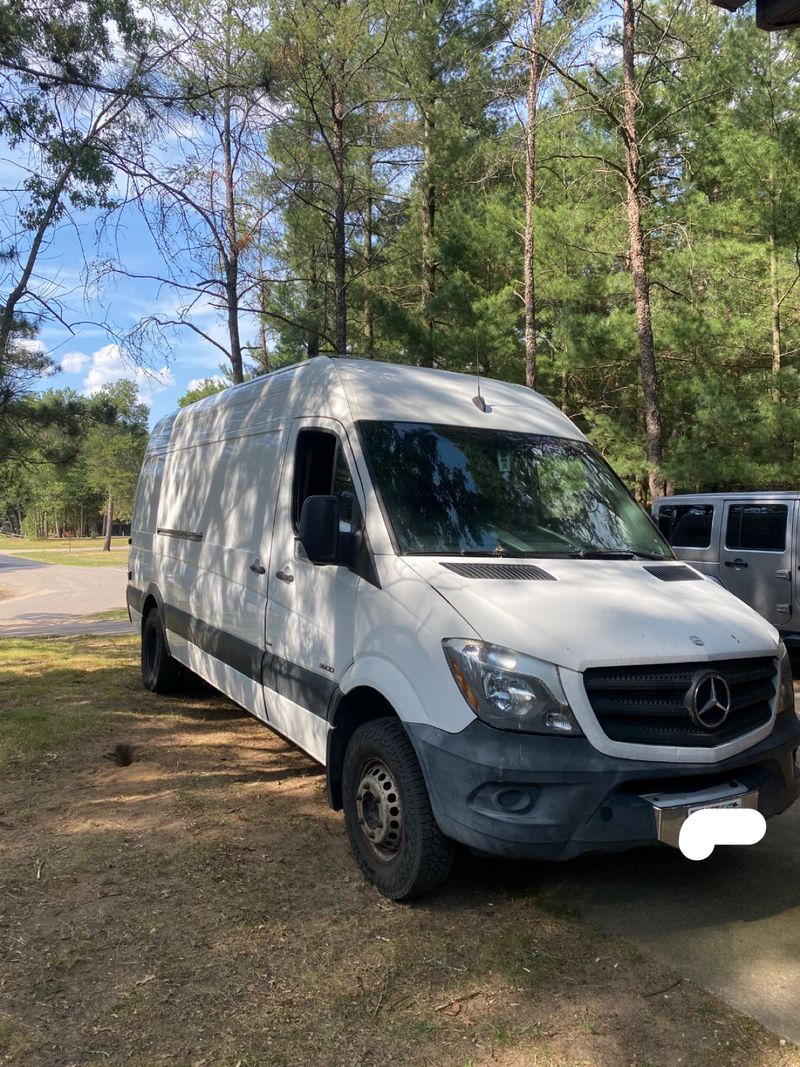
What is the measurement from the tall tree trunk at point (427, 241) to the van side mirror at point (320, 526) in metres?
14.8

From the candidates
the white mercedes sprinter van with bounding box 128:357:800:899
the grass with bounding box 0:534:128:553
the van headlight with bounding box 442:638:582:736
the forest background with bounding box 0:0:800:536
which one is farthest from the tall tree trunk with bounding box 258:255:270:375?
the grass with bounding box 0:534:128:553

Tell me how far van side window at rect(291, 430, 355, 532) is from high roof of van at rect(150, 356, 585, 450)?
151 mm

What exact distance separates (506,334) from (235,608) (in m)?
14.0

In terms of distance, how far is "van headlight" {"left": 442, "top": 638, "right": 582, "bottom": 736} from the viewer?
3.00 meters

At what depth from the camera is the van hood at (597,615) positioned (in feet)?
10.0

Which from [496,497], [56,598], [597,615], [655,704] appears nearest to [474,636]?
[597,615]

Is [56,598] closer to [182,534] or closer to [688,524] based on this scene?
[182,534]

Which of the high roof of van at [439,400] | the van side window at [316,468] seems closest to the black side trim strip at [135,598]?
the van side window at [316,468]

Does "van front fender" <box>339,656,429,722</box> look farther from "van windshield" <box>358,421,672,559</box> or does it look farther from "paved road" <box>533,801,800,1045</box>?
"paved road" <box>533,801,800,1045</box>

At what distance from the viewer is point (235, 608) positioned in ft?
17.3

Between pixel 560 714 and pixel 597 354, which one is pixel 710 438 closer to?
pixel 597 354

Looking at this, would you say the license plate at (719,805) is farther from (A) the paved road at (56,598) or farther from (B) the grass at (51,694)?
(A) the paved road at (56,598)

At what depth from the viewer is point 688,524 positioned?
10.1 metres

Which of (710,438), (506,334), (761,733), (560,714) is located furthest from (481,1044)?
Result: (506,334)
